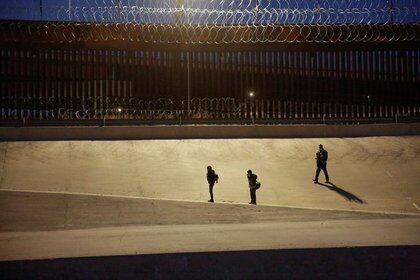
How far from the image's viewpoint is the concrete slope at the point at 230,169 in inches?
412

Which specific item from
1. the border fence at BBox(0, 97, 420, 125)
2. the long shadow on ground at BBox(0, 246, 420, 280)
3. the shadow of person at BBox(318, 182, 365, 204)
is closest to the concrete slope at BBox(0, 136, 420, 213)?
the shadow of person at BBox(318, 182, 365, 204)

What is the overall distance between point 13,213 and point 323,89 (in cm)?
1146

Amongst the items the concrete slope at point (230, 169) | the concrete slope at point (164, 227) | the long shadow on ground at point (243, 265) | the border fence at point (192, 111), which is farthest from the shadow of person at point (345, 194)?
the border fence at point (192, 111)

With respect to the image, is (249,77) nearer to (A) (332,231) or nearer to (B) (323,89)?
(B) (323,89)

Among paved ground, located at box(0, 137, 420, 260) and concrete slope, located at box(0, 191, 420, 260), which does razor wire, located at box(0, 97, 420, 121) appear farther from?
concrete slope, located at box(0, 191, 420, 260)

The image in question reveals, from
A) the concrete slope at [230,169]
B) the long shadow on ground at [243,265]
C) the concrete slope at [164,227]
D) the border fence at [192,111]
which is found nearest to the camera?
the long shadow on ground at [243,265]

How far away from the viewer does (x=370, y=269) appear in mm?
5051

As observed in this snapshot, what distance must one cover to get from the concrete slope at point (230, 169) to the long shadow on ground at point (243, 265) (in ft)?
14.7

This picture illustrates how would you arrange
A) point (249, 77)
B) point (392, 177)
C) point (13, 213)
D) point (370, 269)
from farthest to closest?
point (249, 77) → point (392, 177) → point (13, 213) → point (370, 269)

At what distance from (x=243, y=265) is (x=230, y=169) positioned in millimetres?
7085

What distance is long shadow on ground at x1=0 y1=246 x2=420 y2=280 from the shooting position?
195 inches

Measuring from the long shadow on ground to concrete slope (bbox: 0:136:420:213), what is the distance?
4470 mm

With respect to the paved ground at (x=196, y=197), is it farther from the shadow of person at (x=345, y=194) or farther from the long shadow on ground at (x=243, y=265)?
the long shadow on ground at (x=243, y=265)

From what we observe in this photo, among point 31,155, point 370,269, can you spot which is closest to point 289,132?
point 31,155
